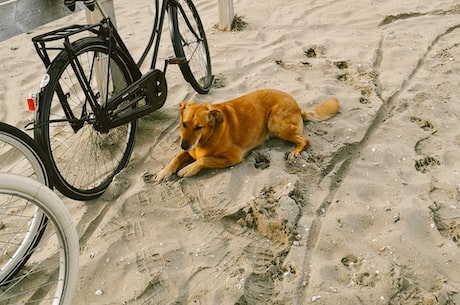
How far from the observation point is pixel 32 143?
106 inches

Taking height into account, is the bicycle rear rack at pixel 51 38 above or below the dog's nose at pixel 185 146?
above

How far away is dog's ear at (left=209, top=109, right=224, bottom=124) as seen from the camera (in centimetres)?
365

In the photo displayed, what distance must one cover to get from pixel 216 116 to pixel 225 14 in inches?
113

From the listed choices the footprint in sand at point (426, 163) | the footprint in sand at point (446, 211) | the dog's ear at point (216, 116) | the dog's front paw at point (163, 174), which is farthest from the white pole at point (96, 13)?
the footprint in sand at point (446, 211)

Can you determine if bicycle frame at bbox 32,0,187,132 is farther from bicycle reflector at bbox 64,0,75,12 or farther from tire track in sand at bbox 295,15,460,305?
tire track in sand at bbox 295,15,460,305

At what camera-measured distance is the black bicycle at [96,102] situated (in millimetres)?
3068

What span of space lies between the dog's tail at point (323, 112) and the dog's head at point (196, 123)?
0.93 m

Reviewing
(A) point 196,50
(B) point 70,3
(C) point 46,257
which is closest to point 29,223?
(C) point 46,257

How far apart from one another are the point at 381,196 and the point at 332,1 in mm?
4271

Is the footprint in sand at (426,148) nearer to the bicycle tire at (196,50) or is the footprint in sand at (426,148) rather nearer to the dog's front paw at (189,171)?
the dog's front paw at (189,171)

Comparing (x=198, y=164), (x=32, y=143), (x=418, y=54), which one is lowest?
(x=418, y=54)

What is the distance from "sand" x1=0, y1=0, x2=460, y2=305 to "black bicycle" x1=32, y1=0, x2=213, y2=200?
201mm

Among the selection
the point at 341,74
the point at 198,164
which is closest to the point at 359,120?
the point at 341,74

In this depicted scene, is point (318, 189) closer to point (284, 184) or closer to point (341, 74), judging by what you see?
point (284, 184)
